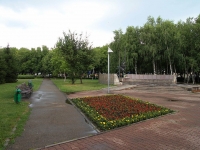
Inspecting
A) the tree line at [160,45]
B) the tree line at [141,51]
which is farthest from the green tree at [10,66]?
the tree line at [160,45]

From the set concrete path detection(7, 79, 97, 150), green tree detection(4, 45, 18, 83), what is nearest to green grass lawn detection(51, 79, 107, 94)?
concrete path detection(7, 79, 97, 150)

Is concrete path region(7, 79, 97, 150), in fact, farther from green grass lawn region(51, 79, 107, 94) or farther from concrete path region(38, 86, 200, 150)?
green grass lawn region(51, 79, 107, 94)

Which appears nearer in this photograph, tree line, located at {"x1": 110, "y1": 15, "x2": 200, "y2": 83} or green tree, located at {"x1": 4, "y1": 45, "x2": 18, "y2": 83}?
tree line, located at {"x1": 110, "y1": 15, "x2": 200, "y2": 83}

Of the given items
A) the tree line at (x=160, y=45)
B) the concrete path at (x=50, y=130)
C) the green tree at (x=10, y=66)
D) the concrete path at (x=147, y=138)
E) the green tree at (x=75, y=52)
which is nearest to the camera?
the concrete path at (x=147, y=138)

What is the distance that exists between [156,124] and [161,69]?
38947mm

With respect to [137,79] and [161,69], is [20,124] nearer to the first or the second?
[137,79]

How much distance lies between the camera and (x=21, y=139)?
17.6ft

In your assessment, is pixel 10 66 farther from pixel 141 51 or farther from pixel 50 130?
pixel 50 130

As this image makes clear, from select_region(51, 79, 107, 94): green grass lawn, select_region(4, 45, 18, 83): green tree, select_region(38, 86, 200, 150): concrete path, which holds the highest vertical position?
select_region(4, 45, 18, 83): green tree

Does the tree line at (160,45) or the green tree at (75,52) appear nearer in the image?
the green tree at (75,52)

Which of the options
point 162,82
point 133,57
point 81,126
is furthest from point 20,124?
point 133,57

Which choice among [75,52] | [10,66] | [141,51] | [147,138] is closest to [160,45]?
[141,51]

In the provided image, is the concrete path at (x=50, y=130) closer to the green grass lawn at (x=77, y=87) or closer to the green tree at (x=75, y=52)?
the green grass lawn at (x=77, y=87)

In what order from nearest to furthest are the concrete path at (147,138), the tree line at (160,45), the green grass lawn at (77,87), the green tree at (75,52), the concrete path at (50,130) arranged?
the concrete path at (147,138)
the concrete path at (50,130)
the green grass lawn at (77,87)
the green tree at (75,52)
the tree line at (160,45)
